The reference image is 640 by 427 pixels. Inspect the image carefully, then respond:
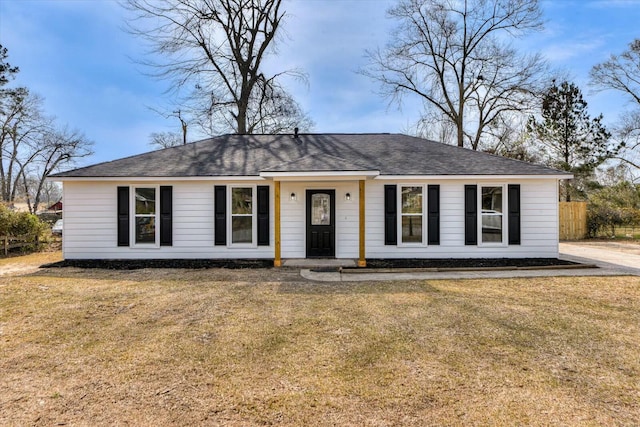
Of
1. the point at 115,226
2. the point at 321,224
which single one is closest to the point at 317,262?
the point at 321,224

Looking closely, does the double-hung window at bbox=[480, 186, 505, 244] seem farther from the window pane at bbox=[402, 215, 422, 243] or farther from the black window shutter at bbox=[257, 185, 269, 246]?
the black window shutter at bbox=[257, 185, 269, 246]

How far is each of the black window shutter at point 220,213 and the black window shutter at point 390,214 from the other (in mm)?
4747

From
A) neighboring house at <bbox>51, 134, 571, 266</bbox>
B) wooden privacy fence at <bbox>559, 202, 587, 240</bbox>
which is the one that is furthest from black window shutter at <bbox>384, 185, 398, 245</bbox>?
wooden privacy fence at <bbox>559, 202, 587, 240</bbox>

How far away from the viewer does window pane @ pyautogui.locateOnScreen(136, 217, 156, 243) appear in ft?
32.4

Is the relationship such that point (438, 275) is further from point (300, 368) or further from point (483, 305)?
point (300, 368)

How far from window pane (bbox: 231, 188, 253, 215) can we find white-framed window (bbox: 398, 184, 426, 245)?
448 centimetres

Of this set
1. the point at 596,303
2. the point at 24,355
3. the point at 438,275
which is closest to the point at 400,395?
the point at 24,355

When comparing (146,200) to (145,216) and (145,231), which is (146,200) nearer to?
(145,216)

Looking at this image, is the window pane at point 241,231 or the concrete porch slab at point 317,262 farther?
the window pane at point 241,231

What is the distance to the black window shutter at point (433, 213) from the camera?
963 cm

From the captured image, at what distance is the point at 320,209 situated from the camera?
9.83 meters

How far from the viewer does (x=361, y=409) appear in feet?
8.49

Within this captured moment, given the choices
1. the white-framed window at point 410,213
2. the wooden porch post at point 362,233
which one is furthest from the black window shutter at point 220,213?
the white-framed window at point 410,213

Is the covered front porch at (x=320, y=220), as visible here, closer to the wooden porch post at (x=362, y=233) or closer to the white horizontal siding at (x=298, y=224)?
the white horizontal siding at (x=298, y=224)
